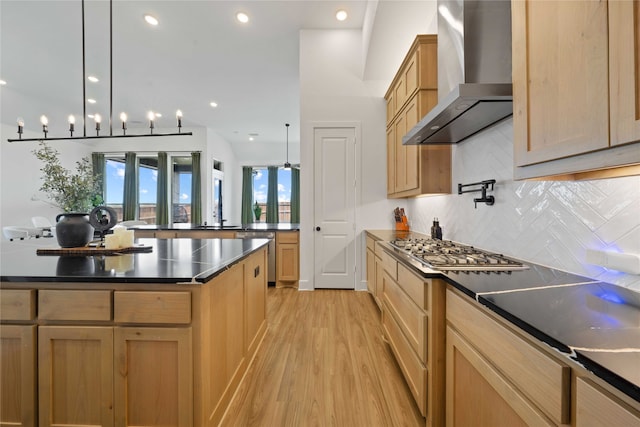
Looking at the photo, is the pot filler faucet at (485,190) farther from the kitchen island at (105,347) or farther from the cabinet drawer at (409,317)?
the kitchen island at (105,347)

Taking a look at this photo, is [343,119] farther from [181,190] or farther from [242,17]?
[181,190]

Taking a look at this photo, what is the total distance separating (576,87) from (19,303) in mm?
2436

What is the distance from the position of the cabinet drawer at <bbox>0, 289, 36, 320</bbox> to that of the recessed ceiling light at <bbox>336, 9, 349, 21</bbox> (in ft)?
13.4

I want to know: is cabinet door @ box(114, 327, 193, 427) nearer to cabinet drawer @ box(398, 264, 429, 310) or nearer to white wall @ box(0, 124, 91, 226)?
cabinet drawer @ box(398, 264, 429, 310)

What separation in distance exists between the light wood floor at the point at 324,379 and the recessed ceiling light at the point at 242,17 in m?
3.69

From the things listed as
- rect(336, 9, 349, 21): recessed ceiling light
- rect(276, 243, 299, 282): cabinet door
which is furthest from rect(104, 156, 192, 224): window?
rect(336, 9, 349, 21): recessed ceiling light

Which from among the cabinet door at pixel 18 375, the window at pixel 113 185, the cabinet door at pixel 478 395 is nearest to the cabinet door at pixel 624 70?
the cabinet door at pixel 478 395

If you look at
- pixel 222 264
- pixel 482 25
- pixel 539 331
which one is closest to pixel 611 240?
pixel 539 331

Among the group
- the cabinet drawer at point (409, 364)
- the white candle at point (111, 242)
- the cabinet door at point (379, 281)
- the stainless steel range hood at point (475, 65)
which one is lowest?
the cabinet drawer at point (409, 364)

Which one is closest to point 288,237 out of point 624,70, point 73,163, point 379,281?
point 379,281

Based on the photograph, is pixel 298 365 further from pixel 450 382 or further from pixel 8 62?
pixel 8 62

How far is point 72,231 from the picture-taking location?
6.68 ft

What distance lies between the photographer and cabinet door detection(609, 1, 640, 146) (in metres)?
0.70

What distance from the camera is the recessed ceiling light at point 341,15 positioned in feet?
→ 11.8
